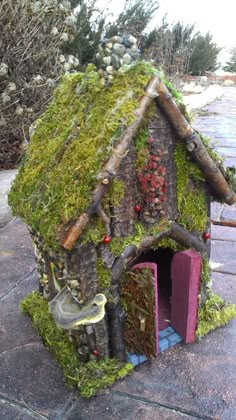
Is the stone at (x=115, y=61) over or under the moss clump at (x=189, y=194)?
over

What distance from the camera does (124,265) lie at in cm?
188

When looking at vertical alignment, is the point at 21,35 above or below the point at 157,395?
above

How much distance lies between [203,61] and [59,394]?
1632cm

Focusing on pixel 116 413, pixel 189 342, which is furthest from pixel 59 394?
pixel 189 342

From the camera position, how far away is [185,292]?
6.88 feet

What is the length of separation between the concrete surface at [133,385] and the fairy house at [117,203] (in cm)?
12

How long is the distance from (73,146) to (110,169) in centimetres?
27

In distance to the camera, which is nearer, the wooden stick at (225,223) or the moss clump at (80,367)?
the moss clump at (80,367)

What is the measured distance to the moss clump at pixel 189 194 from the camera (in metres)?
1.90

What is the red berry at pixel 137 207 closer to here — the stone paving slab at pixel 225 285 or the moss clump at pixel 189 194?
the moss clump at pixel 189 194

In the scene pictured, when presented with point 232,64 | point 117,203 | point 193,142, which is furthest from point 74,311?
point 232,64

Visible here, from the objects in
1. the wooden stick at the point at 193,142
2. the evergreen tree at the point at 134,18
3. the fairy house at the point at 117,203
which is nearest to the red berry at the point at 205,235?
the fairy house at the point at 117,203

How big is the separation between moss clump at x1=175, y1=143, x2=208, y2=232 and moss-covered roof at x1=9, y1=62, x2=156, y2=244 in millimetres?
344

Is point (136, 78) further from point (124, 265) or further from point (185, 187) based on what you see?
point (124, 265)
